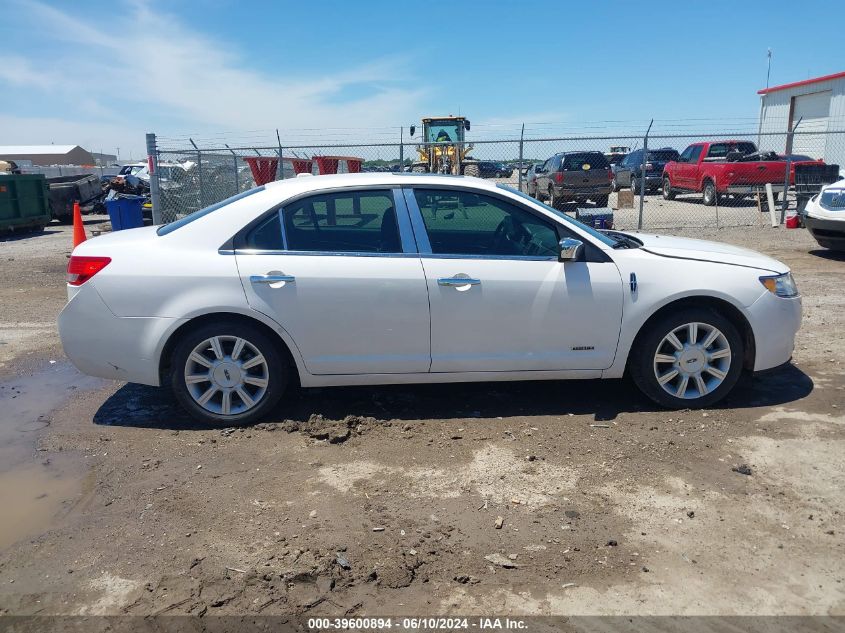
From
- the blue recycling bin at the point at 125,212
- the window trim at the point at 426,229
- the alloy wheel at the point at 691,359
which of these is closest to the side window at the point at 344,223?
the window trim at the point at 426,229

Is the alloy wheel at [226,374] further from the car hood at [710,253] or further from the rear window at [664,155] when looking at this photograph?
the rear window at [664,155]

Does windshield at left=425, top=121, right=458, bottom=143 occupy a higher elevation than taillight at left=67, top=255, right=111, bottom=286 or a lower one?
higher

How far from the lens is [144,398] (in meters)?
5.14

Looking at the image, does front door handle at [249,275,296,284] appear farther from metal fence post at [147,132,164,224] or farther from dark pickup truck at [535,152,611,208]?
dark pickup truck at [535,152,611,208]

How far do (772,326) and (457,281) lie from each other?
7.07ft

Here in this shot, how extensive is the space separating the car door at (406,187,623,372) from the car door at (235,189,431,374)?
0.45 feet

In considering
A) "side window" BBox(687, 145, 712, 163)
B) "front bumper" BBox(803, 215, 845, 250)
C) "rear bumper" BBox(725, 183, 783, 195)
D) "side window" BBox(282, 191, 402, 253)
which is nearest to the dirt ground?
"side window" BBox(282, 191, 402, 253)

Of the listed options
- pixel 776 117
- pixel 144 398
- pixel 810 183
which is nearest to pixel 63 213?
pixel 144 398

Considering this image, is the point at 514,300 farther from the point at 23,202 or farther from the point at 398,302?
the point at 23,202

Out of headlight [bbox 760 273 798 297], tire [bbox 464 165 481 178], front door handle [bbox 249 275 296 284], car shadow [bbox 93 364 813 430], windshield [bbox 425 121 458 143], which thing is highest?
windshield [bbox 425 121 458 143]

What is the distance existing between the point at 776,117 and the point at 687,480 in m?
34.6

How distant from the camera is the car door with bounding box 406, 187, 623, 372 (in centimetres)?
439

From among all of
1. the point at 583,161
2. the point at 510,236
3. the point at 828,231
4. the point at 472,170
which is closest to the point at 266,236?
the point at 510,236

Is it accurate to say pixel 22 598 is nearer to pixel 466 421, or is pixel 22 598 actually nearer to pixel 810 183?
pixel 466 421
